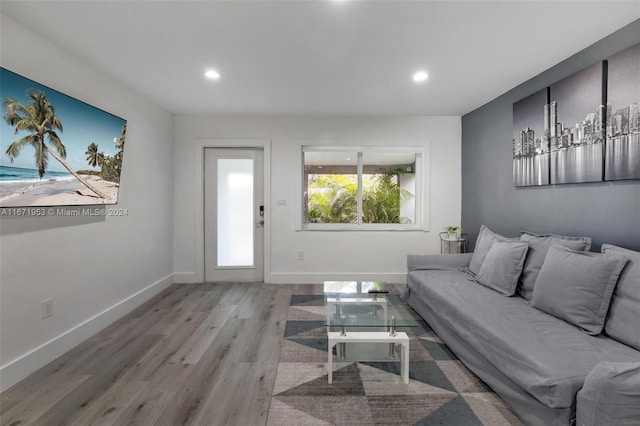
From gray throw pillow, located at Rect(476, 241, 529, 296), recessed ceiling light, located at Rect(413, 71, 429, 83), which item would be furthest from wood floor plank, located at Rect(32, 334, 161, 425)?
recessed ceiling light, located at Rect(413, 71, 429, 83)

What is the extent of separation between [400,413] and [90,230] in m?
2.92

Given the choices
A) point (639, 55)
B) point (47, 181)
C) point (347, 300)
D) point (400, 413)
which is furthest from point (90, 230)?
point (639, 55)

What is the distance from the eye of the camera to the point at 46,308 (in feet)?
7.66

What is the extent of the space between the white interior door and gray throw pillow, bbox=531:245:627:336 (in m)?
3.48

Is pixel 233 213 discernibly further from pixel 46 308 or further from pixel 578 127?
pixel 578 127

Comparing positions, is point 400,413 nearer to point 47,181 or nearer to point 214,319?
point 214,319

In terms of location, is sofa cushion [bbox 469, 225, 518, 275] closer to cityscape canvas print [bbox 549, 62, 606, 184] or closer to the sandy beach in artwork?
cityscape canvas print [bbox 549, 62, 606, 184]

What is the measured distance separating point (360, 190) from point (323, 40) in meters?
2.59

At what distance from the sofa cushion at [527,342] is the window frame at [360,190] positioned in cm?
193

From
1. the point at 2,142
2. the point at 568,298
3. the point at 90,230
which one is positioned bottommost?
the point at 568,298

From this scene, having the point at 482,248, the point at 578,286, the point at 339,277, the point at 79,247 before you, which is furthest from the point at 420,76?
the point at 79,247

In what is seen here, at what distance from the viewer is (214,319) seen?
320cm

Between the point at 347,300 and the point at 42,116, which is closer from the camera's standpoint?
the point at 42,116

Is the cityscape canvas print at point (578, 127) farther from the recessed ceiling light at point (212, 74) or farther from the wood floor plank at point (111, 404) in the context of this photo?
the wood floor plank at point (111, 404)
